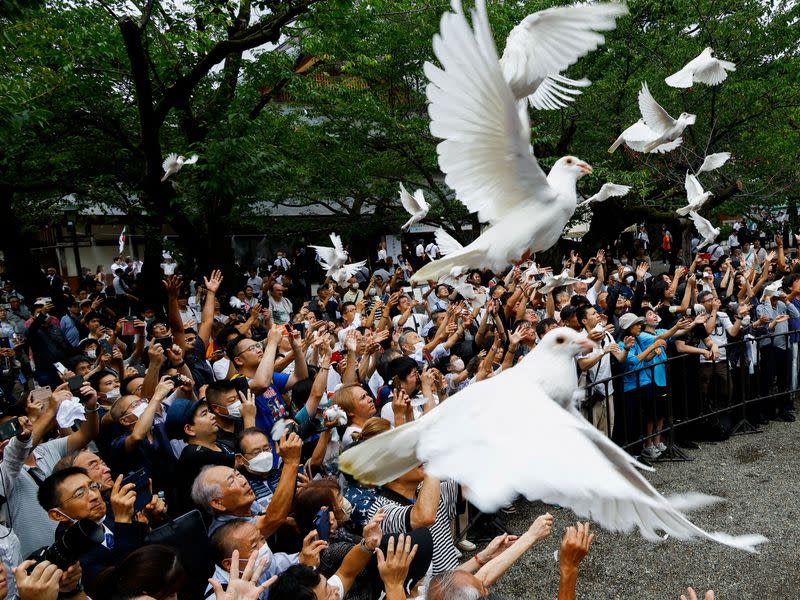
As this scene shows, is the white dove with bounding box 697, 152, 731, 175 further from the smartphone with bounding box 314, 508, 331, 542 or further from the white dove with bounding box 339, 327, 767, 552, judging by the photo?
the smartphone with bounding box 314, 508, 331, 542

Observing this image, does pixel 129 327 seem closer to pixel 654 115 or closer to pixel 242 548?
pixel 242 548

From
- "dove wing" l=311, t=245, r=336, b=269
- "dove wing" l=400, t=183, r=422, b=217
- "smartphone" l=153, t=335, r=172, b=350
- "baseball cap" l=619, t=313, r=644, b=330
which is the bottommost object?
"baseball cap" l=619, t=313, r=644, b=330

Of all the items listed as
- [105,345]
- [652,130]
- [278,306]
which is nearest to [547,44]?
[652,130]

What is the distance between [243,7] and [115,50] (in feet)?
7.52

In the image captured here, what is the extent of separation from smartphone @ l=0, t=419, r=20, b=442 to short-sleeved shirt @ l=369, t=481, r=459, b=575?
2026mm

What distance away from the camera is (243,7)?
9.18 metres

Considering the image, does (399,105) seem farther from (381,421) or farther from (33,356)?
(381,421)

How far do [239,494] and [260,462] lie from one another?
476mm

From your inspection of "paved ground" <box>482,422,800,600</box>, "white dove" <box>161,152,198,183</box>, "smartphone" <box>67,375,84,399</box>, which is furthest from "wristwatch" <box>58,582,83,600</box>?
"white dove" <box>161,152,198,183</box>

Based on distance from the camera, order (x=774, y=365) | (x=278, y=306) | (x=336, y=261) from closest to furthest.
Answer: (x=774, y=365)
(x=336, y=261)
(x=278, y=306)

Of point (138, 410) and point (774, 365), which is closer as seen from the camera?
point (138, 410)

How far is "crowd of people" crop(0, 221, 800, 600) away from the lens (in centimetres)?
257

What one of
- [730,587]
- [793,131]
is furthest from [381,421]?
[793,131]

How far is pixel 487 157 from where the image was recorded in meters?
2.70
